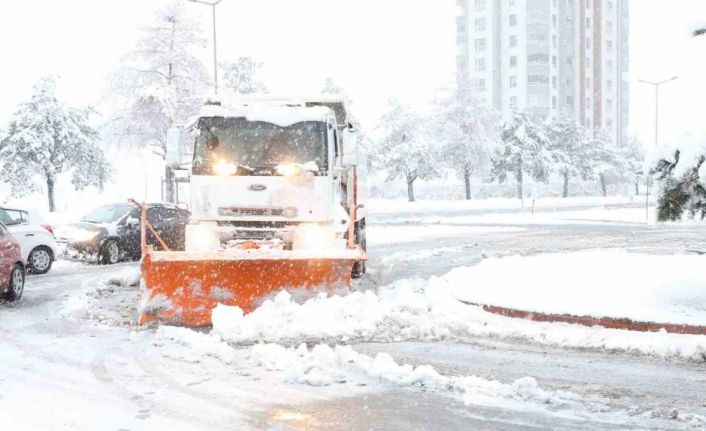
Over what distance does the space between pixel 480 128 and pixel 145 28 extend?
3201 cm

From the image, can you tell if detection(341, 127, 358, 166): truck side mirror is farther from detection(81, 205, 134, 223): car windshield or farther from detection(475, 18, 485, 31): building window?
detection(475, 18, 485, 31): building window

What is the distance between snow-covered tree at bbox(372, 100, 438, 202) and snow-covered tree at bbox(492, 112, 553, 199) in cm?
738

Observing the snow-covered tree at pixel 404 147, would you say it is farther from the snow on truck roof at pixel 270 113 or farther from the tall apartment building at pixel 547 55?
the snow on truck roof at pixel 270 113

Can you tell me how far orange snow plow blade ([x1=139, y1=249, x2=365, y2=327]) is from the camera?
29.1ft

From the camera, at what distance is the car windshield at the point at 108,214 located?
17739 millimetres

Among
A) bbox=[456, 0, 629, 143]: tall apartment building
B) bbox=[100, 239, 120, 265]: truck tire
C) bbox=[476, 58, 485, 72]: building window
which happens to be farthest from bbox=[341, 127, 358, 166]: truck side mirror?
bbox=[476, 58, 485, 72]: building window

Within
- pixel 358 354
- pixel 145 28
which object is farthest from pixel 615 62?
pixel 358 354

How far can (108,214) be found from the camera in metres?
17.9

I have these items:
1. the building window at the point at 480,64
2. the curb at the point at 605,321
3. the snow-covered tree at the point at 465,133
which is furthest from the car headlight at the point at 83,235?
the building window at the point at 480,64

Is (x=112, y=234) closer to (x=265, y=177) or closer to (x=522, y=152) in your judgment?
(x=265, y=177)

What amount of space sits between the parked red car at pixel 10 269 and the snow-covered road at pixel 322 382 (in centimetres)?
121

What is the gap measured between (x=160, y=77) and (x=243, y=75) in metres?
9.45

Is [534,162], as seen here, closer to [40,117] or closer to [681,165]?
[40,117]

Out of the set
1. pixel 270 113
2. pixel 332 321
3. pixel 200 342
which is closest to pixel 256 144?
pixel 270 113
